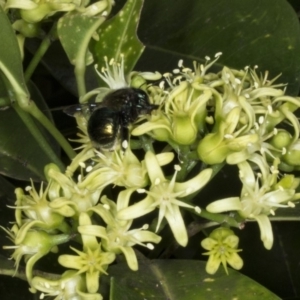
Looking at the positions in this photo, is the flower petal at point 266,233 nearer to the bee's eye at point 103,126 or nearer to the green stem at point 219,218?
the green stem at point 219,218

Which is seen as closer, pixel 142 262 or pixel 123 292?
pixel 123 292

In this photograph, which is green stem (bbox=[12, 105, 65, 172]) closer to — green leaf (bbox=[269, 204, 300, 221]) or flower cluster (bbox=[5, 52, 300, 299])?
flower cluster (bbox=[5, 52, 300, 299])

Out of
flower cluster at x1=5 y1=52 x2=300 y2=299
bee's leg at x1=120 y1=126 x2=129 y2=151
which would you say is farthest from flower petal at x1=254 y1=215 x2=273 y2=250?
bee's leg at x1=120 y1=126 x2=129 y2=151

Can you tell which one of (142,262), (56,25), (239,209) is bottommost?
(142,262)

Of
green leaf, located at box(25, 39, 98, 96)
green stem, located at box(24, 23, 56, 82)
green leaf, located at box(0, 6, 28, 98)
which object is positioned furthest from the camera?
green leaf, located at box(25, 39, 98, 96)

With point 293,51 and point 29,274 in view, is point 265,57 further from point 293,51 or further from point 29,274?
point 29,274

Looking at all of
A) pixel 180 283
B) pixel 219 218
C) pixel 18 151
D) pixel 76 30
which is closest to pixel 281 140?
pixel 219 218

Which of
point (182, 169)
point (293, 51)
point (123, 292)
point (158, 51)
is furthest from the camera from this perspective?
point (158, 51)

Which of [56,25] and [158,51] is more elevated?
[56,25]

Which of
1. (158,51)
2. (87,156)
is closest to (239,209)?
(87,156)
